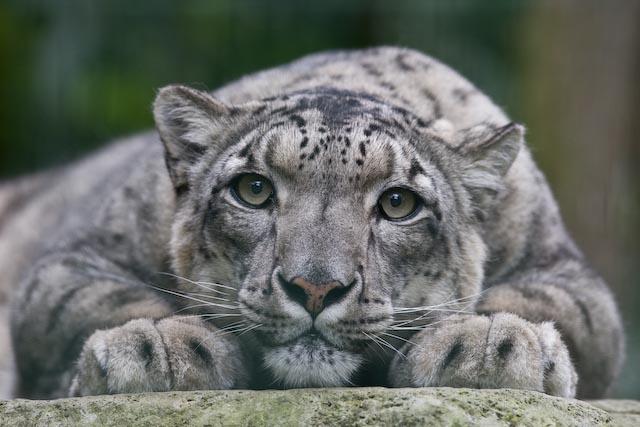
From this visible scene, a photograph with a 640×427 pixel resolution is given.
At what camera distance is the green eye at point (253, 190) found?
17.0ft

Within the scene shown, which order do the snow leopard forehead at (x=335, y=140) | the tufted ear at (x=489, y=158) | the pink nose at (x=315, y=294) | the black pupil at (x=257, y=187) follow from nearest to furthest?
the pink nose at (x=315, y=294) → the snow leopard forehead at (x=335, y=140) → the black pupil at (x=257, y=187) → the tufted ear at (x=489, y=158)

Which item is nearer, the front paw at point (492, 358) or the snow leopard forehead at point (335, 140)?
the front paw at point (492, 358)

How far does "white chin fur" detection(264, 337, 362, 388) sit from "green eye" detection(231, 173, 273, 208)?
847 mm

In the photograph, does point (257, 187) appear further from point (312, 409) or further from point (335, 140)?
point (312, 409)

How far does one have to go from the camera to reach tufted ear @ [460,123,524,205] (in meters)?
5.71

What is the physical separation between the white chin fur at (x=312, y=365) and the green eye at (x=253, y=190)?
847mm

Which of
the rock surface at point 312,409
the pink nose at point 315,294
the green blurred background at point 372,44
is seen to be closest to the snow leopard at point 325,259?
the pink nose at point 315,294

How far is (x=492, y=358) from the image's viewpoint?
182 inches

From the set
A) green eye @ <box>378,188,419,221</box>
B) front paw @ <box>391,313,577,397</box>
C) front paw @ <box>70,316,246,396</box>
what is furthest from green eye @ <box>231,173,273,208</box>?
front paw @ <box>391,313,577,397</box>

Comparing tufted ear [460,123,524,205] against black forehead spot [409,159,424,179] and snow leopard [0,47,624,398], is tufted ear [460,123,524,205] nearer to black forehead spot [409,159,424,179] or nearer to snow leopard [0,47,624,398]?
snow leopard [0,47,624,398]

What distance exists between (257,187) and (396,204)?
670 mm

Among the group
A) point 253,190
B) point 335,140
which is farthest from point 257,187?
point 335,140

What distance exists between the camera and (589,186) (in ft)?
36.5

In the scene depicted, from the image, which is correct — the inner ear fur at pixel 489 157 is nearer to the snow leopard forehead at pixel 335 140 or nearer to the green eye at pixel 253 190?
the snow leopard forehead at pixel 335 140
